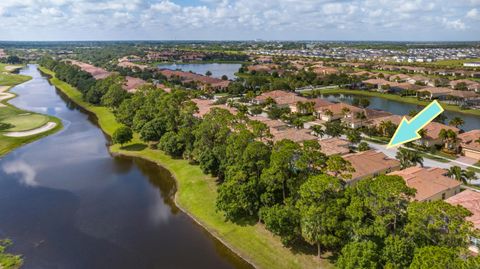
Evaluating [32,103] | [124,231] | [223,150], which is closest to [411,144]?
[223,150]

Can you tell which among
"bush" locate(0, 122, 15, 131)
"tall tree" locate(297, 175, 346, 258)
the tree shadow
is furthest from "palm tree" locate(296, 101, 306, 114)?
"bush" locate(0, 122, 15, 131)

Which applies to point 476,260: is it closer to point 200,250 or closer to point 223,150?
point 200,250

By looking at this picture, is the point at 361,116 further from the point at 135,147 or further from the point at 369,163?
the point at 135,147

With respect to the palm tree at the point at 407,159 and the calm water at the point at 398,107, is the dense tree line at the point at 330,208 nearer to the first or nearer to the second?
the palm tree at the point at 407,159

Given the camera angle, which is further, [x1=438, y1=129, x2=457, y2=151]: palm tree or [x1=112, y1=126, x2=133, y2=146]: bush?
[x1=112, y1=126, x2=133, y2=146]: bush

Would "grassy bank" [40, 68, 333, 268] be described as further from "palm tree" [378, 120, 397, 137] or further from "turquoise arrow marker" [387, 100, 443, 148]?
"palm tree" [378, 120, 397, 137]

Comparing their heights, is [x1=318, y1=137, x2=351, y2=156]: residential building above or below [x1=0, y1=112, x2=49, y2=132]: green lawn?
above
